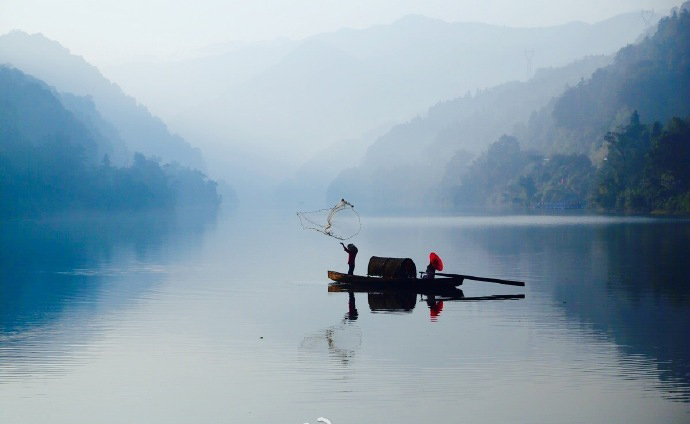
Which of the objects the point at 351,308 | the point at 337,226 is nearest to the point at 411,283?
the point at 351,308

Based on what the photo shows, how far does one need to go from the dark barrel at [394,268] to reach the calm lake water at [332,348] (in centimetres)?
153

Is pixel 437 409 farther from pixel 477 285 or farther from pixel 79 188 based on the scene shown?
pixel 79 188

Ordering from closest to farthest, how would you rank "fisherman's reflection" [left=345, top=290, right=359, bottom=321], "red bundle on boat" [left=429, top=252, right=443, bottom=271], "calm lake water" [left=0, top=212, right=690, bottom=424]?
"calm lake water" [left=0, top=212, right=690, bottom=424] < "fisherman's reflection" [left=345, top=290, right=359, bottom=321] < "red bundle on boat" [left=429, top=252, right=443, bottom=271]

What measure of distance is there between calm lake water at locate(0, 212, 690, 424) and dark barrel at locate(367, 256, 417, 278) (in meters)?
1.53

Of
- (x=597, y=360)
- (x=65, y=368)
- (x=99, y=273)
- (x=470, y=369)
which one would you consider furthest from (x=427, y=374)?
(x=99, y=273)

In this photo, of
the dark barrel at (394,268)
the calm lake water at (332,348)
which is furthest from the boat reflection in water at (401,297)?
the dark barrel at (394,268)

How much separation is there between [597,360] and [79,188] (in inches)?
7141

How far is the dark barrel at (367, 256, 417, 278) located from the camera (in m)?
45.2

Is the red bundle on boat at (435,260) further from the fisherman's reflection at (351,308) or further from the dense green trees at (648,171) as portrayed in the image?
the dense green trees at (648,171)

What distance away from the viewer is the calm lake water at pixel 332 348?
22.0m

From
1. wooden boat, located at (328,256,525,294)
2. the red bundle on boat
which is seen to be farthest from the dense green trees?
the red bundle on boat

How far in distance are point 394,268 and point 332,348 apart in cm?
1594

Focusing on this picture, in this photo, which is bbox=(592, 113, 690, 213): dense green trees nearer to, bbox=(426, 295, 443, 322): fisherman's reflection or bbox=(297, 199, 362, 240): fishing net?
bbox=(297, 199, 362, 240): fishing net

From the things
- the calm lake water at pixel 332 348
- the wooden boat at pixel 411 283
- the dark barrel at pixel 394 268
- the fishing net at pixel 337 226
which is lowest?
the calm lake water at pixel 332 348
